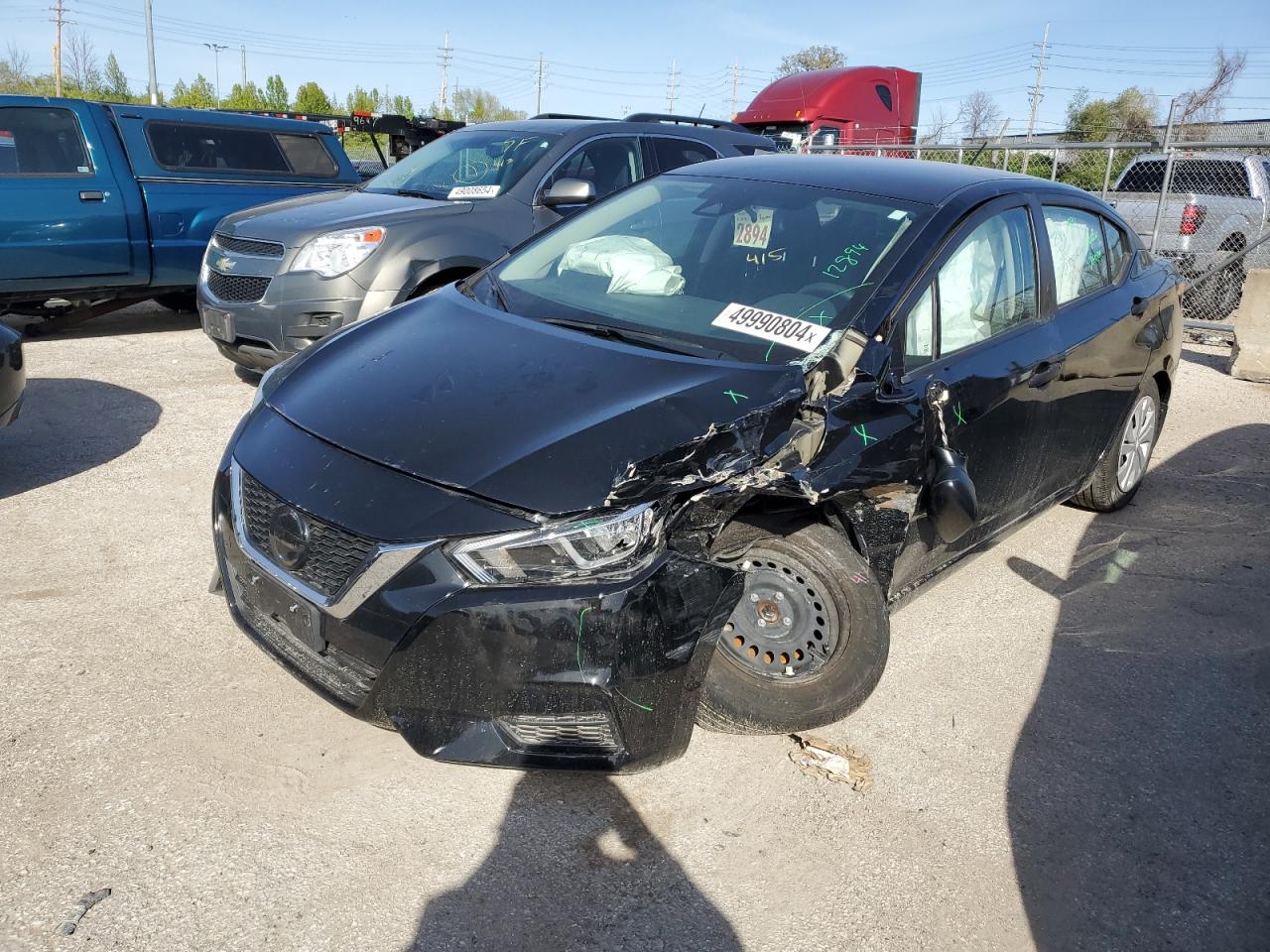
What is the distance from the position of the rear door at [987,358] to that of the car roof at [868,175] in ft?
0.57

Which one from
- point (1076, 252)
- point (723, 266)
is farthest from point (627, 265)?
point (1076, 252)

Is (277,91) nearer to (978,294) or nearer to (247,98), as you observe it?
(247,98)

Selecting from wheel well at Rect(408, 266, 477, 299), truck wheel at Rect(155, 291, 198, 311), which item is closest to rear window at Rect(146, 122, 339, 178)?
truck wheel at Rect(155, 291, 198, 311)

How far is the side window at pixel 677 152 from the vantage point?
759 cm

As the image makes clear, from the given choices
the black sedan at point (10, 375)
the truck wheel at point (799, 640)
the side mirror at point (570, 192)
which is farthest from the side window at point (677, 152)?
the truck wheel at point (799, 640)

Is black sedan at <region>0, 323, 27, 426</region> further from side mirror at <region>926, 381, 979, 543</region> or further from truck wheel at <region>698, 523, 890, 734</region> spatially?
side mirror at <region>926, 381, 979, 543</region>

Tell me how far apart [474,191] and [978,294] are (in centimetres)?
418

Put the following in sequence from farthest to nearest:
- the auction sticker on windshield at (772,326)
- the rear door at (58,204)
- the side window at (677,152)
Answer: the rear door at (58,204), the side window at (677,152), the auction sticker on windshield at (772,326)

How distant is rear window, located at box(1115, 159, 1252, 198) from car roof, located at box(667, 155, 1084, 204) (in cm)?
850

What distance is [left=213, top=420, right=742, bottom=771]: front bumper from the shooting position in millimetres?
2436

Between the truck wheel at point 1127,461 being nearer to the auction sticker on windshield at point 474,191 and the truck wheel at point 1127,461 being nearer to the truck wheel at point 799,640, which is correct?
the truck wheel at point 799,640

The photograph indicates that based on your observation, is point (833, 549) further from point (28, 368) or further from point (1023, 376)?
point (28, 368)

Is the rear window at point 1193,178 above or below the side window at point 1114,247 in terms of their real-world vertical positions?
Result: above

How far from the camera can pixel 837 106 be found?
63.9 ft
